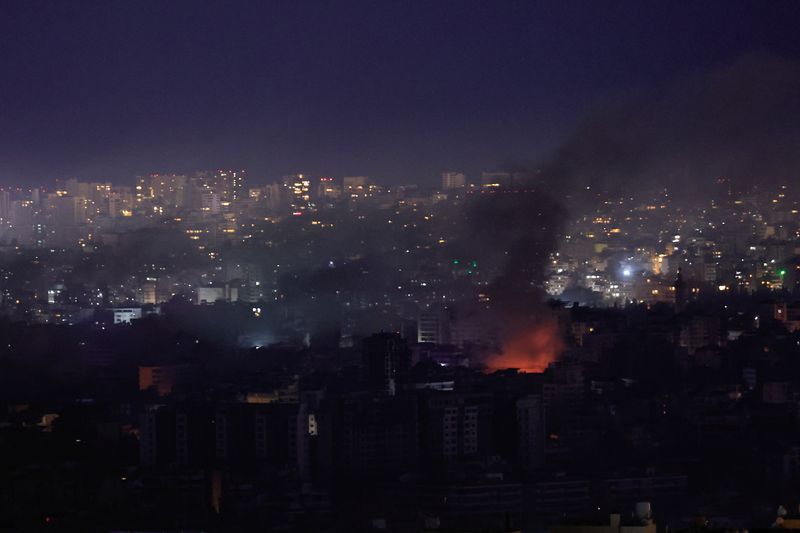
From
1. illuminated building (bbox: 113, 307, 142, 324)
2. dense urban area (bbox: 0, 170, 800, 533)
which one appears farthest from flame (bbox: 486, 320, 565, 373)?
illuminated building (bbox: 113, 307, 142, 324)

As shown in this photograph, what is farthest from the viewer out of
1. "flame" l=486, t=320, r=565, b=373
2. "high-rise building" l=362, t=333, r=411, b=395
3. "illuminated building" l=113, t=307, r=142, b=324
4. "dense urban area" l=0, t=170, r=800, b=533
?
"illuminated building" l=113, t=307, r=142, b=324

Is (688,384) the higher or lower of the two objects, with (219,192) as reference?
lower

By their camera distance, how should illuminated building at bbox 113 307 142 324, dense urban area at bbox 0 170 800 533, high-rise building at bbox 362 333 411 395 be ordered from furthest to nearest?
1. illuminated building at bbox 113 307 142 324
2. high-rise building at bbox 362 333 411 395
3. dense urban area at bbox 0 170 800 533

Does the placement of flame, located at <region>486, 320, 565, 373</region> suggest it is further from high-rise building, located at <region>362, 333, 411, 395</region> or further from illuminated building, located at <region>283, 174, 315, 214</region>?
illuminated building, located at <region>283, 174, 315, 214</region>

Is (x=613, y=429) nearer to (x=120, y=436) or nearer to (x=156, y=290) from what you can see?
(x=120, y=436)

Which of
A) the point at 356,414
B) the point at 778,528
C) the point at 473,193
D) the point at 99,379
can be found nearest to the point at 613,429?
the point at 356,414

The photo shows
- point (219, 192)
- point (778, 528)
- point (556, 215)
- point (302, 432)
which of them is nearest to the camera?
point (778, 528)

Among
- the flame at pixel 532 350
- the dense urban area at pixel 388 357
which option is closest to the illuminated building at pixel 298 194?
the dense urban area at pixel 388 357

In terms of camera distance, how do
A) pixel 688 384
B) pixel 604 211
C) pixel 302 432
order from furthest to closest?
pixel 604 211 → pixel 688 384 → pixel 302 432
